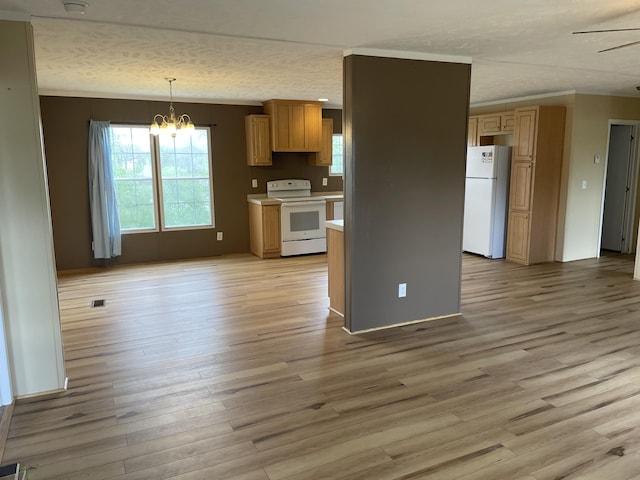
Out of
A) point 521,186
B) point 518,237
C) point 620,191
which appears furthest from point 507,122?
point 620,191

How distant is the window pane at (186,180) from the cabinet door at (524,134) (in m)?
4.59

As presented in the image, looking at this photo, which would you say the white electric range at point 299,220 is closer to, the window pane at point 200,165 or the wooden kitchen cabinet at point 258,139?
the wooden kitchen cabinet at point 258,139

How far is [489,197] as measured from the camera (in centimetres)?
693

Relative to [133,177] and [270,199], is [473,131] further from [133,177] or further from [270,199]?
[133,177]

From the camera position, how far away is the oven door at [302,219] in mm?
7285

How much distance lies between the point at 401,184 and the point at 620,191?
5245 millimetres

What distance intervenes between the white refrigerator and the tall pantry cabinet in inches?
5.6

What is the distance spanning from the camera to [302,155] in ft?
26.1

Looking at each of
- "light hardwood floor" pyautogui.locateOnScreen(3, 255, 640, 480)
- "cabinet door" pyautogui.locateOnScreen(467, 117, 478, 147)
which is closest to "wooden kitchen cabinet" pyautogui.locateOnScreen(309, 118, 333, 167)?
"cabinet door" pyautogui.locateOnScreen(467, 117, 478, 147)

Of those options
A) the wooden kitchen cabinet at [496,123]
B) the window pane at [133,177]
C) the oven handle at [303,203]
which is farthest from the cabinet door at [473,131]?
the window pane at [133,177]

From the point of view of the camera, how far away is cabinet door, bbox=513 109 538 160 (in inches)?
252

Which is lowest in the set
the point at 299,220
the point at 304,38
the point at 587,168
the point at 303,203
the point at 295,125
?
the point at 299,220

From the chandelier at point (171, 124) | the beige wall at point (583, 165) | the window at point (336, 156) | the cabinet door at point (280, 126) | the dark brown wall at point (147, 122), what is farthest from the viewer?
the window at point (336, 156)

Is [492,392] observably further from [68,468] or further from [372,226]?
[68,468]
